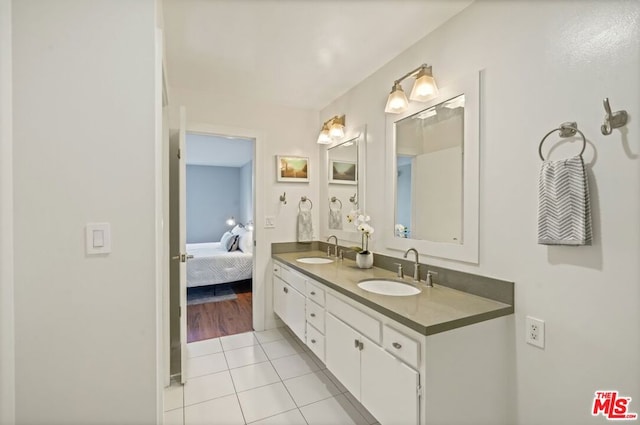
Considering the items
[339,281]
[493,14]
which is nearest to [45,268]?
[339,281]

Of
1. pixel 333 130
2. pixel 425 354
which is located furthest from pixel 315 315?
pixel 333 130

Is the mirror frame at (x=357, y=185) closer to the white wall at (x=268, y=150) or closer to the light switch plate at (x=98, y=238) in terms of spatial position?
the white wall at (x=268, y=150)

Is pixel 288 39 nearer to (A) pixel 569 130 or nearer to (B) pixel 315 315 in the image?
(A) pixel 569 130

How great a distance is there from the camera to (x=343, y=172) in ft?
9.24

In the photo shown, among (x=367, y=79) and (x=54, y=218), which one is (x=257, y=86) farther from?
(x=54, y=218)

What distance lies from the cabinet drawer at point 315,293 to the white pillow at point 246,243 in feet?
8.70

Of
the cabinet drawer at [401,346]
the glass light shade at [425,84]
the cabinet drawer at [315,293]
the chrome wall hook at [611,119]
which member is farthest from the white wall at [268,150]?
the chrome wall hook at [611,119]

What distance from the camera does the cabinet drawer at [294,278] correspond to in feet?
7.60

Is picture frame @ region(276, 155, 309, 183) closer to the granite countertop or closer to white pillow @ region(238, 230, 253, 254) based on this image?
the granite countertop

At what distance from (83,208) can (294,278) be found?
5.49 ft

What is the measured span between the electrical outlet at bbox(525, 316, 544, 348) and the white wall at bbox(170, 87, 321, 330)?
7.07 ft

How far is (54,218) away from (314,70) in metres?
1.99

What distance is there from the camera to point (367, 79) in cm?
247

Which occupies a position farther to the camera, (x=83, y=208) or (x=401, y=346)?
(x=401, y=346)
